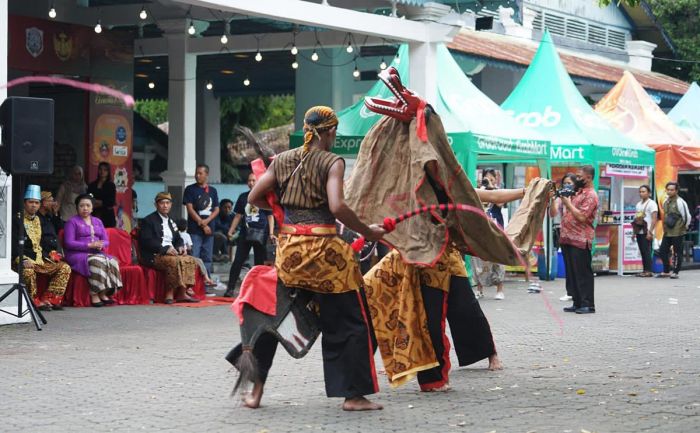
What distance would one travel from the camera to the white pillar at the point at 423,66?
705 inches

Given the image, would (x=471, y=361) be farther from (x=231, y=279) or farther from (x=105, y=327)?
(x=231, y=279)

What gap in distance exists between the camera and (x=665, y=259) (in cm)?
2247

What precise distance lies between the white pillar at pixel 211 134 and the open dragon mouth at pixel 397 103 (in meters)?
22.4

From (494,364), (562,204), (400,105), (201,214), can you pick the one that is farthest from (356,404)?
(201,214)

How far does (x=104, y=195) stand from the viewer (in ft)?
57.6

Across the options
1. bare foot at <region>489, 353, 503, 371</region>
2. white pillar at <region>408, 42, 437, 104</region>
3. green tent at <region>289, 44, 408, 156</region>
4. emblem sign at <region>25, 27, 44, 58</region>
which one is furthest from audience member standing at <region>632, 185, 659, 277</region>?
bare foot at <region>489, 353, 503, 371</region>

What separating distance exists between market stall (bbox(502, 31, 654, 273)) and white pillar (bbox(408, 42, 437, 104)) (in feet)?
11.7

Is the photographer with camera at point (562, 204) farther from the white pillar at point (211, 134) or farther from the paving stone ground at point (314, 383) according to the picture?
the white pillar at point (211, 134)

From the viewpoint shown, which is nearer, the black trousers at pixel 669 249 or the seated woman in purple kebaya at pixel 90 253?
the seated woman in purple kebaya at pixel 90 253

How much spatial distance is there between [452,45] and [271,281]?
1679 centimetres

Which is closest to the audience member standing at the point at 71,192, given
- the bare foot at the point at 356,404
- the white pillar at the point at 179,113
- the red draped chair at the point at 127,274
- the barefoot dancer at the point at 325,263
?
the red draped chair at the point at 127,274

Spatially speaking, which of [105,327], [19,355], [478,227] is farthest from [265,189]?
[105,327]

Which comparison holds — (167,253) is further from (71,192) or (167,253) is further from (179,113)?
(179,113)

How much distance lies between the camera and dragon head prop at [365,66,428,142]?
27.2 ft
